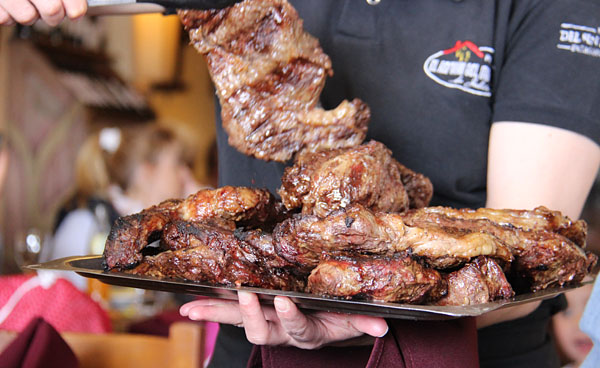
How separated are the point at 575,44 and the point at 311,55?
0.75m

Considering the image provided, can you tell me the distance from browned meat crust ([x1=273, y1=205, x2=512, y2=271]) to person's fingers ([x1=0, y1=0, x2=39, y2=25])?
72cm

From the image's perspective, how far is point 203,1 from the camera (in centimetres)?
120

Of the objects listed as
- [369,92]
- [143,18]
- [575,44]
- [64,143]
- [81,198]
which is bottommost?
[81,198]

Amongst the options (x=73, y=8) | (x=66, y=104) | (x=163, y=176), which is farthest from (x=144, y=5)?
(x=66, y=104)

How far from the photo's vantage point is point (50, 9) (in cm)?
121

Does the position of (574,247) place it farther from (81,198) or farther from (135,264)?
(81,198)

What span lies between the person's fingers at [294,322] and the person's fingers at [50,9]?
0.77m

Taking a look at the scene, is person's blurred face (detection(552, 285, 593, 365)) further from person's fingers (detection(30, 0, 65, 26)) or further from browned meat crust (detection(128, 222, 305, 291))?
person's fingers (detection(30, 0, 65, 26))

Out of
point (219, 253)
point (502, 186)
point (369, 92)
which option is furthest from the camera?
point (369, 92)

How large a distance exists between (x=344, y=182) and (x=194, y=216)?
0.33m

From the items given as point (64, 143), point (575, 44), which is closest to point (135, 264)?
point (575, 44)

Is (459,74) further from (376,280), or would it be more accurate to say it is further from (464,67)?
(376,280)

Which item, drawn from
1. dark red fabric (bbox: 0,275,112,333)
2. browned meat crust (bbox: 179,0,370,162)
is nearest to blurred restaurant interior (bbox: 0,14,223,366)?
dark red fabric (bbox: 0,275,112,333)

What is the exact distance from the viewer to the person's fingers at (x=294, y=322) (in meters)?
0.91
